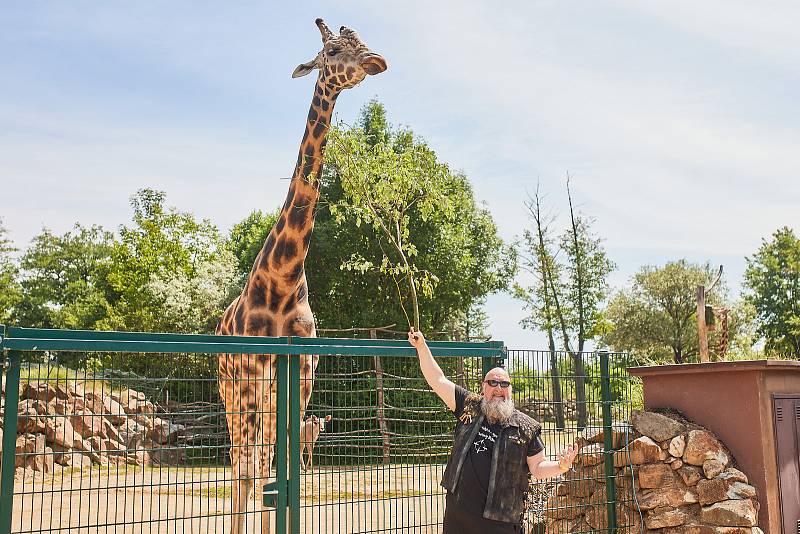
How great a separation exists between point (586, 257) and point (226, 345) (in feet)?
82.8

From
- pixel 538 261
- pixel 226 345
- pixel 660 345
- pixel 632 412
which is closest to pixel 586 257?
pixel 538 261

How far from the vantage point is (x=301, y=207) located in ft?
27.9

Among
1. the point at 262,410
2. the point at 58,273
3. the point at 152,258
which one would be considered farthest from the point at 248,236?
the point at 262,410

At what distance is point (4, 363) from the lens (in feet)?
15.1

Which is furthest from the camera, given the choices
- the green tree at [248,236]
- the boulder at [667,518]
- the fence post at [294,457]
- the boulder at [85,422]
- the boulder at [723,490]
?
the green tree at [248,236]

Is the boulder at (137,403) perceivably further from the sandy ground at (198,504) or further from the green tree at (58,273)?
the green tree at (58,273)

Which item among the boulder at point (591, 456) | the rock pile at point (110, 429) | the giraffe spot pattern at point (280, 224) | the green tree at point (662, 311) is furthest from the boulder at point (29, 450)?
the green tree at point (662, 311)

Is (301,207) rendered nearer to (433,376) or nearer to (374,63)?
(374,63)

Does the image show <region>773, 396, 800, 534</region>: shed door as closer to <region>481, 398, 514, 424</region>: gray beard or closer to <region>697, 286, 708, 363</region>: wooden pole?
<region>481, 398, 514, 424</region>: gray beard

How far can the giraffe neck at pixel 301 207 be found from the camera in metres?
8.26

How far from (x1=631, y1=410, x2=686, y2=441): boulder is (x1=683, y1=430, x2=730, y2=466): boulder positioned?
0.15 m

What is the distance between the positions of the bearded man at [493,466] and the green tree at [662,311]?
111 feet

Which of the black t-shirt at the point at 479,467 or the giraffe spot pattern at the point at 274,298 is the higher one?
the giraffe spot pattern at the point at 274,298

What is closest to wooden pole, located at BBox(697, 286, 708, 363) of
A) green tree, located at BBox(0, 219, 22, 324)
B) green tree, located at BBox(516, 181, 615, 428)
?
green tree, located at BBox(516, 181, 615, 428)
